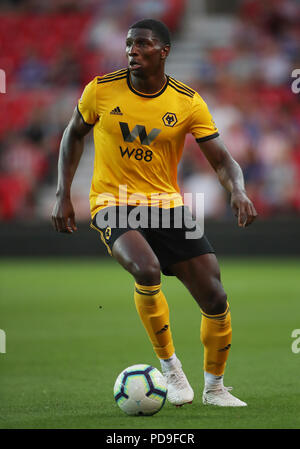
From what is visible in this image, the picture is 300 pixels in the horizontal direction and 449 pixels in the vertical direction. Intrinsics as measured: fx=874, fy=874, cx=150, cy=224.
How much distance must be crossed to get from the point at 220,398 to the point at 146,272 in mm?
1027

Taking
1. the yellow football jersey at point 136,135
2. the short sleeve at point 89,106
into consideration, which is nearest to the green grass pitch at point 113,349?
the yellow football jersey at point 136,135

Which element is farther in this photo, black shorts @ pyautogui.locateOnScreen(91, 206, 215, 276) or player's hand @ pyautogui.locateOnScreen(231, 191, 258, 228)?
black shorts @ pyautogui.locateOnScreen(91, 206, 215, 276)

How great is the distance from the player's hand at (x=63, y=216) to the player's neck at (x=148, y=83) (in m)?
0.89

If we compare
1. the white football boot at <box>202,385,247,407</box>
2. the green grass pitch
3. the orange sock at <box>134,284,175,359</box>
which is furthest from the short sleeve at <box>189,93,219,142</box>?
the green grass pitch

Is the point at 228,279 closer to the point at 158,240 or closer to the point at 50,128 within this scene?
the point at 50,128

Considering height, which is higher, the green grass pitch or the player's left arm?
the player's left arm

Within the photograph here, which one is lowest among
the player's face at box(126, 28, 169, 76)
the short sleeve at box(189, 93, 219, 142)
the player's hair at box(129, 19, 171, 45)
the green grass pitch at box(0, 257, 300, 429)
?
the green grass pitch at box(0, 257, 300, 429)

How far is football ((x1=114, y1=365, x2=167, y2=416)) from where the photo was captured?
5.26m

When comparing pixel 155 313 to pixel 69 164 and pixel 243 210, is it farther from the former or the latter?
pixel 69 164

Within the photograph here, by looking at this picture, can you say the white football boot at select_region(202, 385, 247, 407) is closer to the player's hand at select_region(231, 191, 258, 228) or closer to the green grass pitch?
the green grass pitch

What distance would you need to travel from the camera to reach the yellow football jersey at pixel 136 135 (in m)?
5.77

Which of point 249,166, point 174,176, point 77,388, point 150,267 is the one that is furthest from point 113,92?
point 249,166

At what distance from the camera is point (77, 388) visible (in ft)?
20.6

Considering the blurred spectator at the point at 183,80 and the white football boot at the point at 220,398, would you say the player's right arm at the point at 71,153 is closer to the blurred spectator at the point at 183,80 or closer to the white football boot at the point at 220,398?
the white football boot at the point at 220,398
